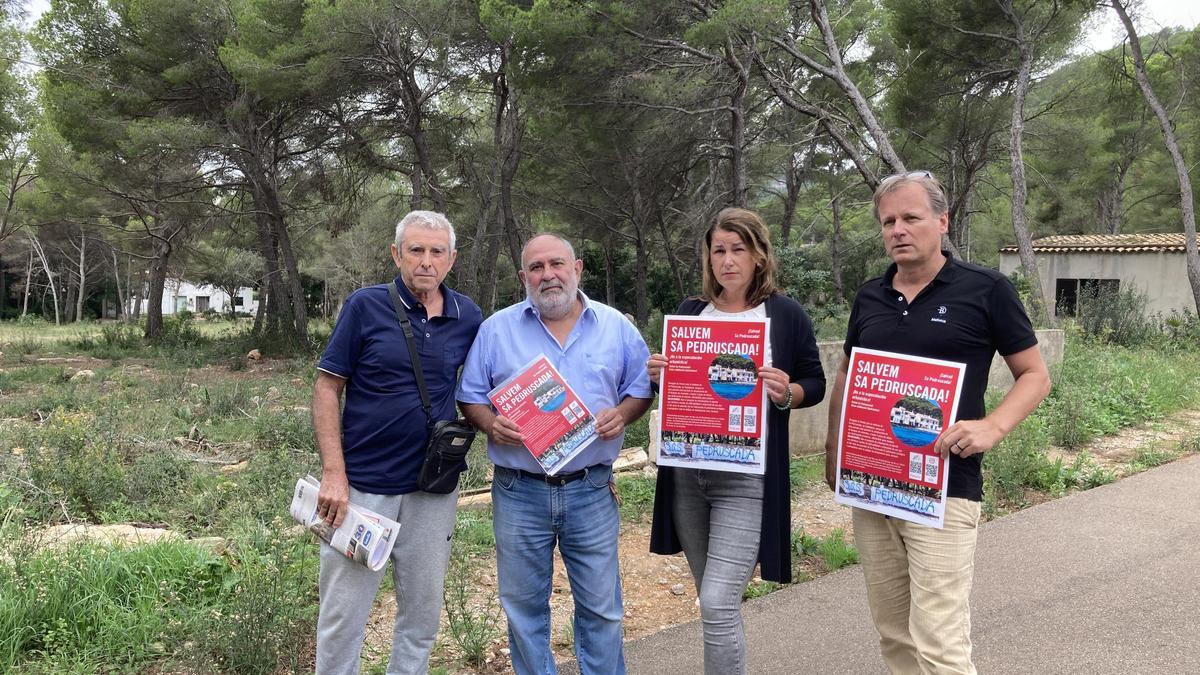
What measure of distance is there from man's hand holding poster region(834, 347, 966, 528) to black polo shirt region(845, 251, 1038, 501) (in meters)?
0.07

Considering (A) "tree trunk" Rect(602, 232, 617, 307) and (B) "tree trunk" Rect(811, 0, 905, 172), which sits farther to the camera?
(A) "tree trunk" Rect(602, 232, 617, 307)

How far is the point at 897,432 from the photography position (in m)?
2.53

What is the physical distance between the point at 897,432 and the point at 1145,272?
27.4 meters

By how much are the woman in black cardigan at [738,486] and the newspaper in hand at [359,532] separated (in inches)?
40.0

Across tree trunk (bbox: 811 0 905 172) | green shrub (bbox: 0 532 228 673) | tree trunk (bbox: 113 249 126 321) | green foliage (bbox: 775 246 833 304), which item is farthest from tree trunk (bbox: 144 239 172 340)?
green shrub (bbox: 0 532 228 673)

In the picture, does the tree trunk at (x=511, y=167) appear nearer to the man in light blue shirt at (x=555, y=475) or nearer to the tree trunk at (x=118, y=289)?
the man in light blue shirt at (x=555, y=475)

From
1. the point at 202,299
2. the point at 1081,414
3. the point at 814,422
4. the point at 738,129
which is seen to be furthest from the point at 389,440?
the point at 202,299

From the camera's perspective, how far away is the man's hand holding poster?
2439 millimetres

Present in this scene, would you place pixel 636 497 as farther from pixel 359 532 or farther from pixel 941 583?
pixel 941 583

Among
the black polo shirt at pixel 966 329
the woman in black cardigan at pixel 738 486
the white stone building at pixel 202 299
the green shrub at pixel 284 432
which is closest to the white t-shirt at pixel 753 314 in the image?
the woman in black cardigan at pixel 738 486

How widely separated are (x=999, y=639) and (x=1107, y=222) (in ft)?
126

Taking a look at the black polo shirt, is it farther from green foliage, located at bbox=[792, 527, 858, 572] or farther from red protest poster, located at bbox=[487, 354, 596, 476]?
green foliage, located at bbox=[792, 527, 858, 572]

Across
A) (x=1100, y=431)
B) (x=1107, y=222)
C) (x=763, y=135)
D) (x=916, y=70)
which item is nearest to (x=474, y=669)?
(x=1100, y=431)

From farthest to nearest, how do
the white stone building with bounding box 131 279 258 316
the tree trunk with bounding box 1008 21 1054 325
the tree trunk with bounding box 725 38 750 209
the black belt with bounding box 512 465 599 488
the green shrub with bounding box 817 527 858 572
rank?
1. the white stone building with bounding box 131 279 258 316
2. the tree trunk with bounding box 1008 21 1054 325
3. the tree trunk with bounding box 725 38 750 209
4. the green shrub with bounding box 817 527 858 572
5. the black belt with bounding box 512 465 599 488
